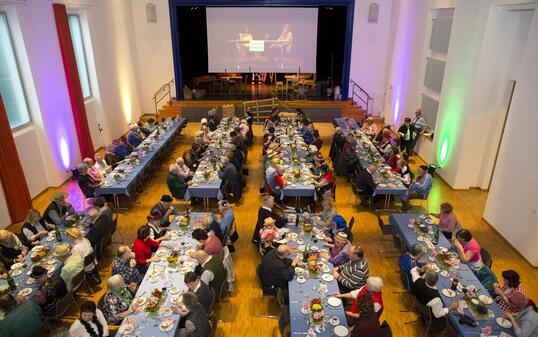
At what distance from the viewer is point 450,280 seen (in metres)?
6.38

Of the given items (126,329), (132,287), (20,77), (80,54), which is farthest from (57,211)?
(80,54)

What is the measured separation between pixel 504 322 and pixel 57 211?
27.9ft

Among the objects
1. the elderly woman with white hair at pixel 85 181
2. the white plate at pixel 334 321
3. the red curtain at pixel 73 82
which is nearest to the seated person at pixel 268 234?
the white plate at pixel 334 321

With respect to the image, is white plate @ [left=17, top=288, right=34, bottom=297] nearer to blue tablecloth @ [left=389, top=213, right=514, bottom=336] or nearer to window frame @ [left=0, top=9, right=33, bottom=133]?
window frame @ [left=0, top=9, right=33, bottom=133]

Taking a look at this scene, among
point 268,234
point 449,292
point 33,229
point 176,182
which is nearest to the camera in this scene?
point 449,292

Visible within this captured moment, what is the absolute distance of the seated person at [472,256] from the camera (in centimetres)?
659

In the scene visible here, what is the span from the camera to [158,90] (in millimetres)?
20312

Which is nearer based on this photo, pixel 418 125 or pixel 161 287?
pixel 161 287

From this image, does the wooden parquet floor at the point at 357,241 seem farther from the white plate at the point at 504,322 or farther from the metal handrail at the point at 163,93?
the metal handrail at the point at 163,93

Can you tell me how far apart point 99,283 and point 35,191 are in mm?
5468

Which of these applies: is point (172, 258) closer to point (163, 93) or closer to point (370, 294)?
point (370, 294)

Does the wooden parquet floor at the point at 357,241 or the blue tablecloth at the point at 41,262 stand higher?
the blue tablecloth at the point at 41,262

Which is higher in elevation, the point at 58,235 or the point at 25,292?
the point at 58,235

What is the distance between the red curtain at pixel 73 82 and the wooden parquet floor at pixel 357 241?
186 cm
